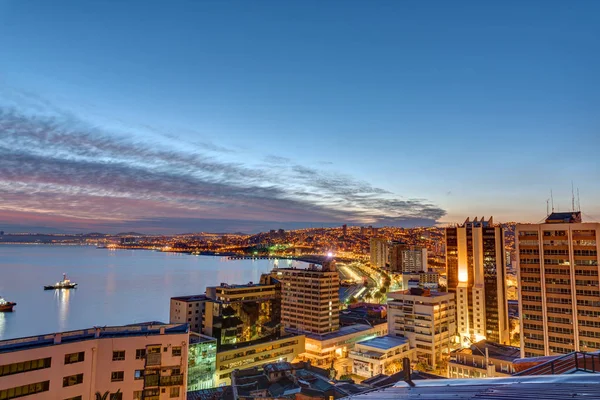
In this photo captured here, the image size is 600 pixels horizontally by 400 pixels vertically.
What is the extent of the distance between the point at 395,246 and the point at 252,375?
7389 cm

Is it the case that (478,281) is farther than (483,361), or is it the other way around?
(478,281)

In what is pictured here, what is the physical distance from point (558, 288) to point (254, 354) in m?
18.3

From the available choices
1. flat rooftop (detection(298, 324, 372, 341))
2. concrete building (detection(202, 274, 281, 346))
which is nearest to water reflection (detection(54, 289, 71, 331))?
concrete building (detection(202, 274, 281, 346))

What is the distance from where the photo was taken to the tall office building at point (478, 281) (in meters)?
31.2

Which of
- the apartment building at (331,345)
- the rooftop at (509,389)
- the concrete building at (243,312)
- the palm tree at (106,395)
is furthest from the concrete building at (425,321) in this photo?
the rooftop at (509,389)

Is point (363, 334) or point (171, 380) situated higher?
point (171, 380)

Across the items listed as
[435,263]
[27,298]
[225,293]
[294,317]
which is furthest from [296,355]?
[435,263]

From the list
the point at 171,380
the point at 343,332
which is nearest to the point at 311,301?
the point at 343,332

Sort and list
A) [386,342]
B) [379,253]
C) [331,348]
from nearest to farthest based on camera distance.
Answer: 1. [386,342]
2. [331,348]
3. [379,253]

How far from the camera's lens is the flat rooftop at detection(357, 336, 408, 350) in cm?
2480

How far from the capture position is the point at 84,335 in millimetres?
8188

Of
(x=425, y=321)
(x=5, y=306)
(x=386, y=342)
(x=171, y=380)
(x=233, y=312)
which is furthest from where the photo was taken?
(x=5, y=306)

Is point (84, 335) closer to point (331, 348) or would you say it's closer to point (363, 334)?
point (331, 348)

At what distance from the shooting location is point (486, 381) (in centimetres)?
470
